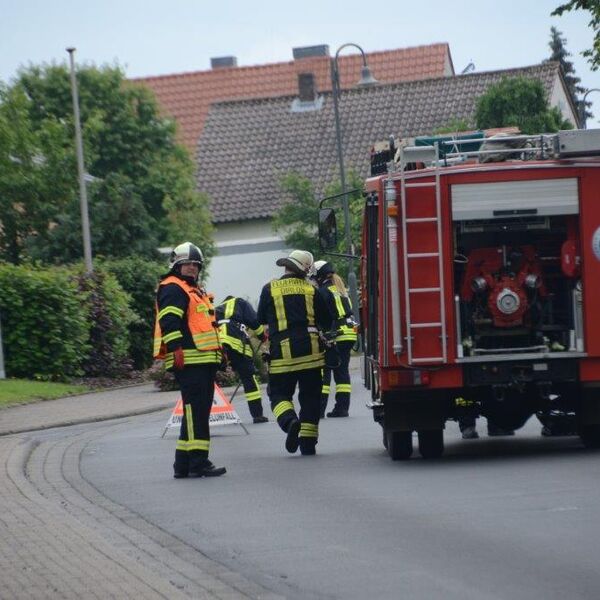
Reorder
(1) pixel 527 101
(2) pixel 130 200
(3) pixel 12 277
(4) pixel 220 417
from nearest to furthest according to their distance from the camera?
(4) pixel 220 417, (3) pixel 12 277, (2) pixel 130 200, (1) pixel 527 101

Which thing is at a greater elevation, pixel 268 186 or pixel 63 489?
pixel 268 186

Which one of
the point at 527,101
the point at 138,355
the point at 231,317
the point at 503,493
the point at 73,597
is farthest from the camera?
the point at 527,101

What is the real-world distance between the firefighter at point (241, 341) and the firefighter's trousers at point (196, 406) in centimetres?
716

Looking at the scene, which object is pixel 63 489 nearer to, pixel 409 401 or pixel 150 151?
pixel 409 401

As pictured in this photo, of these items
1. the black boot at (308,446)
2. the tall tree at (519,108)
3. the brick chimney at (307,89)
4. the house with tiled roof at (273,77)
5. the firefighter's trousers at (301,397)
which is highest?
the house with tiled roof at (273,77)

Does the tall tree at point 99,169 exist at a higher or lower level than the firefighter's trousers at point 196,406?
higher

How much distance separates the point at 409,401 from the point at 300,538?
4.53 meters

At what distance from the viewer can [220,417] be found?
806 inches

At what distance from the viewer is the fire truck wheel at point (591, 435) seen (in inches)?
613

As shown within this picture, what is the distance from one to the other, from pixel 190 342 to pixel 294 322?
1.77m

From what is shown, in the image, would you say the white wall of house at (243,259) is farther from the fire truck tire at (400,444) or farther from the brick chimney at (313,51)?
the fire truck tire at (400,444)

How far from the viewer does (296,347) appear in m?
16.2

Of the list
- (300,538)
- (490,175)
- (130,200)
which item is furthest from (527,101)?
(300,538)

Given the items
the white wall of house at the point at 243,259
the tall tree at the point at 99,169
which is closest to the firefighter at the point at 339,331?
the tall tree at the point at 99,169
